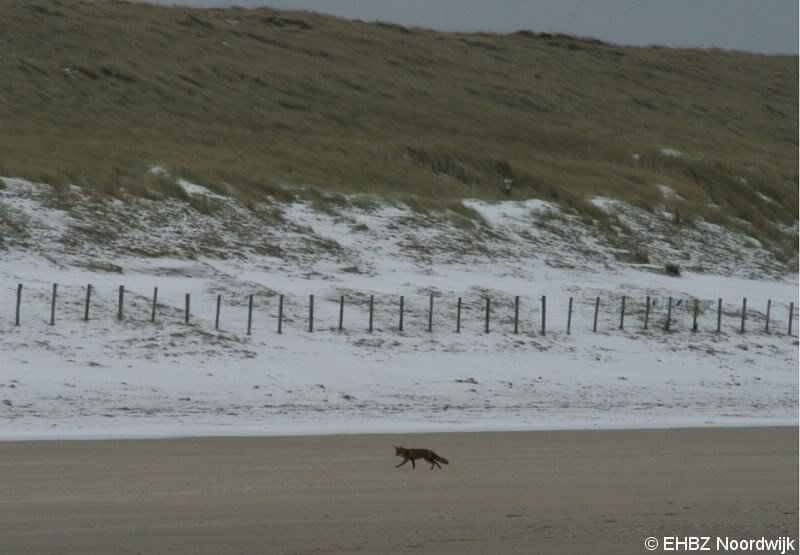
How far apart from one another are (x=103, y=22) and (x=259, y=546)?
221 ft

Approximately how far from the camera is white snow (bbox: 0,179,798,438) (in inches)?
818

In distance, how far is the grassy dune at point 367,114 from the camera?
158ft

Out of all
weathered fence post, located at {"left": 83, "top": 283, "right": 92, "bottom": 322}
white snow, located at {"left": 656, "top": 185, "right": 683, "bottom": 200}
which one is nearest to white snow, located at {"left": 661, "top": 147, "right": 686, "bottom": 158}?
white snow, located at {"left": 656, "top": 185, "right": 683, "bottom": 200}

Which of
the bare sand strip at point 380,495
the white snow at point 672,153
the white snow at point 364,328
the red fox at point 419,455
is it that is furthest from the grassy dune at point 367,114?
the red fox at point 419,455

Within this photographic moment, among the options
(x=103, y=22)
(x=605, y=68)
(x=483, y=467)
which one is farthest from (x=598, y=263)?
(x=605, y=68)

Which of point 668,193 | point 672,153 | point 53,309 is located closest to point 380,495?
point 53,309

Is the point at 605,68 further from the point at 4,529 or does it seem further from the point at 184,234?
the point at 4,529

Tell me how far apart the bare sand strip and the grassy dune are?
26368 millimetres

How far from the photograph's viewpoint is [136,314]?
2698cm

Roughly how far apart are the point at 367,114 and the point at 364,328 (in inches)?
1442

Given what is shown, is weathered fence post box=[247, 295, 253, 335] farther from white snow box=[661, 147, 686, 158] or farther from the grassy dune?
white snow box=[661, 147, 686, 158]

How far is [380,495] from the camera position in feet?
39.1

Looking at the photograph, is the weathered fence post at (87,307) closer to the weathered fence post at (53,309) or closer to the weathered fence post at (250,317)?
the weathered fence post at (53,309)

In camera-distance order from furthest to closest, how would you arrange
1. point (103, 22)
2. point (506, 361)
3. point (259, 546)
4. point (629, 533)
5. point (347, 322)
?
point (103, 22) → point (347, 322) → point (506, 361) → point (629, 533) → point (259, 546)
